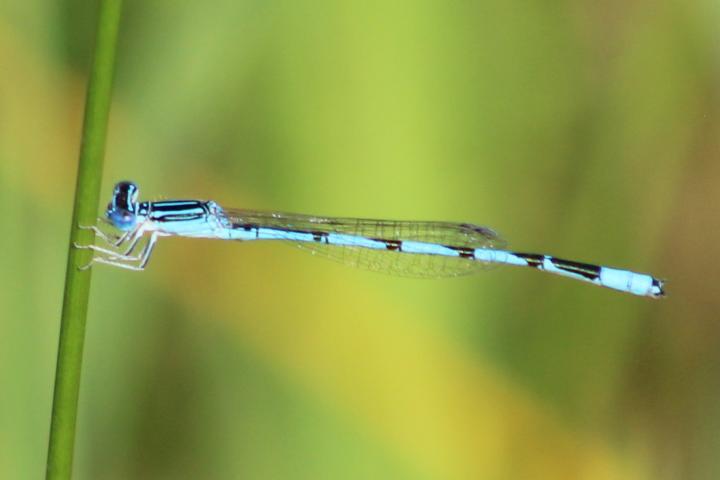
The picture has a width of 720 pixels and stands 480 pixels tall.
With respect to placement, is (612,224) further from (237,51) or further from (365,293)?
(237,51)

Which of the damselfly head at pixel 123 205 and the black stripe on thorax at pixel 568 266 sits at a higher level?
the damselfly head at pixel 123 205

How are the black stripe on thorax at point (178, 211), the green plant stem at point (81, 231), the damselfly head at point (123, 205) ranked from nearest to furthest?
1. the green plant stem at point (81, 231)
2. the damselfly head at point (123, 205)
3. the black stripe on thorax at point (178, 211)

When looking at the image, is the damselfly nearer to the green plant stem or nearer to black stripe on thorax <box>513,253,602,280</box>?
black stripe on thorax <box>513,253,602,280</box>

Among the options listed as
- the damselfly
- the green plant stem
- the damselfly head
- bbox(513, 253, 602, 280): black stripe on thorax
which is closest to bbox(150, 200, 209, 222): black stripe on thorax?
the damselfly

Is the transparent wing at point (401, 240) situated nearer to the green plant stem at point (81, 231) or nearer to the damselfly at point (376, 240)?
the damselfly at point (376, 240)

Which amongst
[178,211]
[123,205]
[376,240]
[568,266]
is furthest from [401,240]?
[123,205]

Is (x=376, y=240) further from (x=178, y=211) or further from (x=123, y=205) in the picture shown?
(x=123, y=205)

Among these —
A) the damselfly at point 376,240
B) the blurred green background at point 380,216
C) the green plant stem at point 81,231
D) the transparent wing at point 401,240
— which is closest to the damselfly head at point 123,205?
the damselfly at point 376,240
